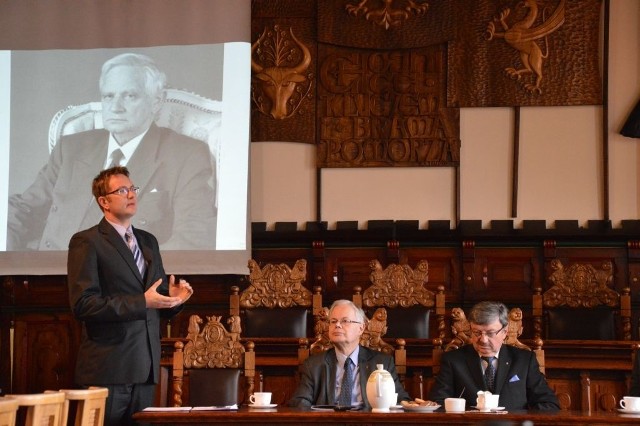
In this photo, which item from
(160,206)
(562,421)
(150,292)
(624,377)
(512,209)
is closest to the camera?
(562,421)

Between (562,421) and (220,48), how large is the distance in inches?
188

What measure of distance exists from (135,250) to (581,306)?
10.6 feet

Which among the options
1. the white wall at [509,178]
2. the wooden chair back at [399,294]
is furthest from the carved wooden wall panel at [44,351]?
the wooden chair back at [399,294]

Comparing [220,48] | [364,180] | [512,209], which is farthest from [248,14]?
[512,209]

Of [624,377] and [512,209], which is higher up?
[512,209]

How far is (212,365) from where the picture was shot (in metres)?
5.11

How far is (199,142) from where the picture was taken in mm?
7766

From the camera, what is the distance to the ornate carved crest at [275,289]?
6578 millimetres

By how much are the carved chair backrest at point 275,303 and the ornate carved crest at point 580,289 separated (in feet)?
5.04

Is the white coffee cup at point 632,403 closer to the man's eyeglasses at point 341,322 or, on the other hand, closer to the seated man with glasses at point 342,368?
the seated man with glasses at point 342,368

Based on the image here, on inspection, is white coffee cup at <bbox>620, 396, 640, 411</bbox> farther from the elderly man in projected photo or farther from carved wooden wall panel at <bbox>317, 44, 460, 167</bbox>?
carved wooden wall panel at <bbox>317, 44, 460, 167</bbox>

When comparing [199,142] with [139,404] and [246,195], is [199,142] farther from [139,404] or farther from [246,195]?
[139,404]

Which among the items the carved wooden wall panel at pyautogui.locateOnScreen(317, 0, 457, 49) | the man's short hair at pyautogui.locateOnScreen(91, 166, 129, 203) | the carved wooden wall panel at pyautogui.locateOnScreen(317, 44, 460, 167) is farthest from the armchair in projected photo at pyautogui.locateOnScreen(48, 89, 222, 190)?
the man's short hair at pyautogui.locateOnScreen(91, 166, 129, 203)

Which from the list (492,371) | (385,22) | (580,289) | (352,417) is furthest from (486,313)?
(385,22)
